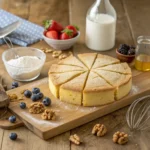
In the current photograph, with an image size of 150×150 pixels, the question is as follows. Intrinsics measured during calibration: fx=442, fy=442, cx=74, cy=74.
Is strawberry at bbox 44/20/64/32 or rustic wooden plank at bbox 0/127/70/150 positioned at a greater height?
strawberry at bbox 44/20/64/32

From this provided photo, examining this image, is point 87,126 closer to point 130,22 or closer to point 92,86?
point 92,86

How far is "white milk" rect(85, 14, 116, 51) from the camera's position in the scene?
1.97 metres

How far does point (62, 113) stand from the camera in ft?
4.91

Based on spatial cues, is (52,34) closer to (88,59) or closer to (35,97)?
(88,59)

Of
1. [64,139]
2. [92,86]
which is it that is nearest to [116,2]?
[92,86]

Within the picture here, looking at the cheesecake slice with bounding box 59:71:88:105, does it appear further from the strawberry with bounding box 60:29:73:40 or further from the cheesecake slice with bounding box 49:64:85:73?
the strawberry with bounding box 60:29:73:40

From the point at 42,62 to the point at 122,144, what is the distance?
1.78 ft

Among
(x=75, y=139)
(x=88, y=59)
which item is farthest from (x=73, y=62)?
(x=75, y=139)

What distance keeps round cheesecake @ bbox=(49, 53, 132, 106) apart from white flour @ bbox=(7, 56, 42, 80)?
0.10 meters

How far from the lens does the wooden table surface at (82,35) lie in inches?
54.7

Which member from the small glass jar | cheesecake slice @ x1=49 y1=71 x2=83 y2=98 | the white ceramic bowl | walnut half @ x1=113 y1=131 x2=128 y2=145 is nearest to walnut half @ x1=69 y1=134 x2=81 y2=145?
walnut half @ x1=113 y1=131 x2=128 y2=145

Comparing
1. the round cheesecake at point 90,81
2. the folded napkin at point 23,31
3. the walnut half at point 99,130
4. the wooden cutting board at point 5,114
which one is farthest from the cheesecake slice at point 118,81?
the folded napkin at point 23,31

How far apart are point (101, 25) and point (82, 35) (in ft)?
0.65

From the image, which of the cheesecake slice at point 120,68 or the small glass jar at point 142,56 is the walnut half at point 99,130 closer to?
the cheesecake slice at point 120,68
